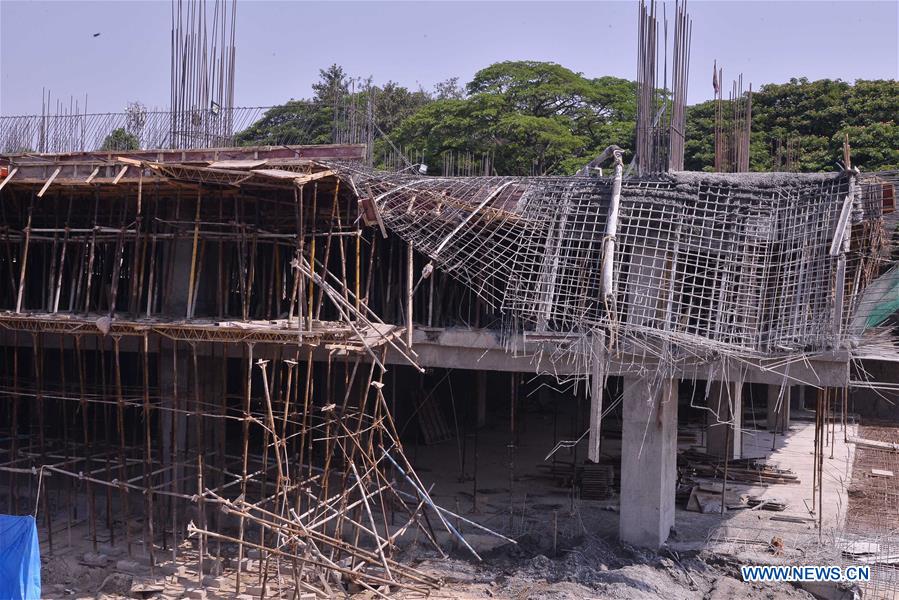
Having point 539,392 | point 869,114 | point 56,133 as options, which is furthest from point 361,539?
point 869,114

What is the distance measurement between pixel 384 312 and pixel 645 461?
4.33m

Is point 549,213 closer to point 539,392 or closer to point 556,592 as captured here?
point 556,592

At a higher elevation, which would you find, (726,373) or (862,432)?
(726,373)

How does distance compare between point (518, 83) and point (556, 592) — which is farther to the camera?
point (518, 83)

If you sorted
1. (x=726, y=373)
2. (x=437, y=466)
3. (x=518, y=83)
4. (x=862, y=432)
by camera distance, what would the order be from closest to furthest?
(x=726, y=373)
(x=437, y=466)
(x=862, y=432)
(x=518, y=83)

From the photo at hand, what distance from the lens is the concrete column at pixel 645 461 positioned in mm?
11586

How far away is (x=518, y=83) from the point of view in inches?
1236

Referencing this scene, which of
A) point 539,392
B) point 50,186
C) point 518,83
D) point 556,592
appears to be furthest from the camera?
point 518,83

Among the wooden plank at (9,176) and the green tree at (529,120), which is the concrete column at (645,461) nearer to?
the wooden plank at (9,176)

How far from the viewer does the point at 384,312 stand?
13.1 meters

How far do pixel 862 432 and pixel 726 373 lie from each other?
11.5 metres

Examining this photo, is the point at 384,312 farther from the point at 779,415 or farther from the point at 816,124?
the point at 816,124

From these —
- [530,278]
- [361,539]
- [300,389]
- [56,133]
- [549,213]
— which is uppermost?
[56,133]

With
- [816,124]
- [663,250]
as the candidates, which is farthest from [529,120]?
[663,250]
